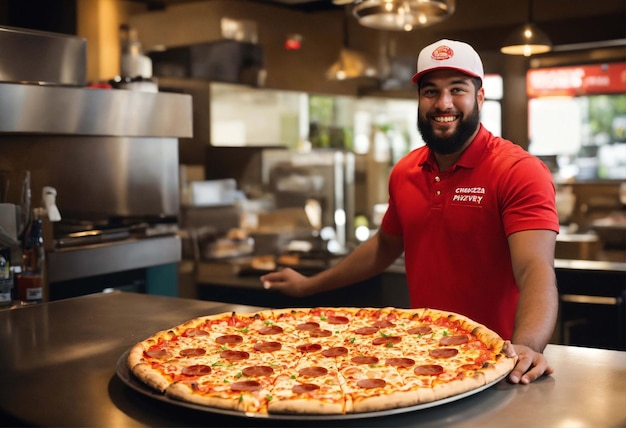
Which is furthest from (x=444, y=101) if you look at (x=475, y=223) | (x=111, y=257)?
(x=111, y=257)

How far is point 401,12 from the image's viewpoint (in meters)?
3.82

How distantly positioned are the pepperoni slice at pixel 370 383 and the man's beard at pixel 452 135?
1.09 m

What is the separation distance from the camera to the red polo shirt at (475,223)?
2.46 m

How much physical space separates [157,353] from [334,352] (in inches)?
18.0

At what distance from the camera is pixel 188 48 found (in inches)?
249

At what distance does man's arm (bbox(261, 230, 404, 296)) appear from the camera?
109 inches

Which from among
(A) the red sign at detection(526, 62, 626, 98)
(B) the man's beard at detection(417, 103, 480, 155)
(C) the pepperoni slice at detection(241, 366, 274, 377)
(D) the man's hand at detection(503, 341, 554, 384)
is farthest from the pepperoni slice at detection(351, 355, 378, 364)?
(A) the red sign at detection(526, 62, 626, 98)

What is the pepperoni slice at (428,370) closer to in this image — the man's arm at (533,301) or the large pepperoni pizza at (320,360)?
the large pepperoni pizza at (320,360)

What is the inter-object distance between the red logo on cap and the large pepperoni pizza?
0.81 metres

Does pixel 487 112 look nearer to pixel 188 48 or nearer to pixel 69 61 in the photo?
pixel 188 48

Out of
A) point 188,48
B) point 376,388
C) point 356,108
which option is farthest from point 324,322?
point 356,108

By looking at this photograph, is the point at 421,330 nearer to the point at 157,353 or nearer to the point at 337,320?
the point at 337,320

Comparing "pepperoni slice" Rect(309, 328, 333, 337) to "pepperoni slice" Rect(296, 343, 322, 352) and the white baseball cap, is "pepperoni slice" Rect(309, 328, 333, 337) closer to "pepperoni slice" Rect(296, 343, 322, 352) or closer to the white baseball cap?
"pepperoni slice" Rect(296, 343, 322, 352)

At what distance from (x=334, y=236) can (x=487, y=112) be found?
2.02 m
